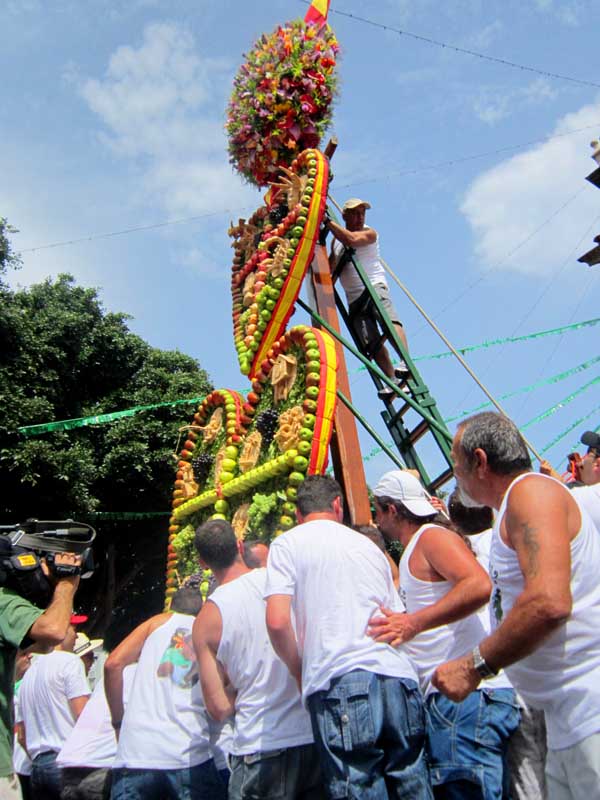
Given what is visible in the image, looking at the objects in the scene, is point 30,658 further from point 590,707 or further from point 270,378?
point 590,707

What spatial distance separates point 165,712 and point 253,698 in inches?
23.7

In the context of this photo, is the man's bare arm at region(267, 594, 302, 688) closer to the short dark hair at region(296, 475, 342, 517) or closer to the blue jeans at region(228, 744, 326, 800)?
the blue jeans at region(228, 744, 326, 800)

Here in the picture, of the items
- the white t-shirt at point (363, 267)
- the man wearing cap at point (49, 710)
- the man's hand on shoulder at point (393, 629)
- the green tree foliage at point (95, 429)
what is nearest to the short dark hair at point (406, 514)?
the man's hand on shoulder at point (393, 629)

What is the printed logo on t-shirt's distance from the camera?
345 centimetres

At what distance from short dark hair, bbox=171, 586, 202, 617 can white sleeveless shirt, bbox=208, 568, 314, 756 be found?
0.65 meters

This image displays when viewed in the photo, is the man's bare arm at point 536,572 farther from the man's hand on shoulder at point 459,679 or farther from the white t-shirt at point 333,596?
the white t-shirt at point 333,596

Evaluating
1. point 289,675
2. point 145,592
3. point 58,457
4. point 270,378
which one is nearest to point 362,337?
point 270,378

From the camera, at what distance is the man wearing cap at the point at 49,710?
176 inches

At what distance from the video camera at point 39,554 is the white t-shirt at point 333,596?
1337 millimetres

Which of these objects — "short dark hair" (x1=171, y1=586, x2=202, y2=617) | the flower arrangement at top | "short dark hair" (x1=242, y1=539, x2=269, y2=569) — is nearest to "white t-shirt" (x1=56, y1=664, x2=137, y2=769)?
"short dark hair" (x1=171, y1=586, x2=202, y2=617)

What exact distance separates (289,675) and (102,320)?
46.5 feet

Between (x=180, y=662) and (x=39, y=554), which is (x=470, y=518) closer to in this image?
(x=180, y=662)

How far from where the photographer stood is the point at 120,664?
3.80 m

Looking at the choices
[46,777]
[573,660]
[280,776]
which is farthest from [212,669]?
[46,777]
